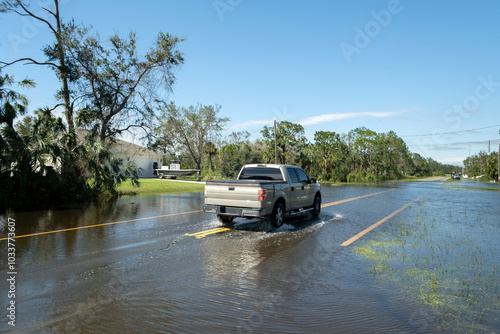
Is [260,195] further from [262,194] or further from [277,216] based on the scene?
[277,216]

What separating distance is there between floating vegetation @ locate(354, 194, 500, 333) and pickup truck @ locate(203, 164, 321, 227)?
106 inches

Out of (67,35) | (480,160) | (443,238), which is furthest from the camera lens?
(480,160)

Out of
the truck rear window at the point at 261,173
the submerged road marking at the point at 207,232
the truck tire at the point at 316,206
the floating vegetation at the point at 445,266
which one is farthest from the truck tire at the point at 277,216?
the truck tire at the point at 316,206

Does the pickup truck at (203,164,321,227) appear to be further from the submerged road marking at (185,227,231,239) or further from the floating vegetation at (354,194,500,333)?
the floating vegetation at (354,194,500,333)

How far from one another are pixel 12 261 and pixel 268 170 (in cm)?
730

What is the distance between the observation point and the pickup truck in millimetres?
9305

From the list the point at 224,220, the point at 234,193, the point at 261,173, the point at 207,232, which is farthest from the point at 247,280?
the point at 261,173

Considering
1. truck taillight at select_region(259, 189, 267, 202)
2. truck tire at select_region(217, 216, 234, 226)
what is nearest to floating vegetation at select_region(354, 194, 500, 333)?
truck taillight at select_region(259, 189, 267, 202)

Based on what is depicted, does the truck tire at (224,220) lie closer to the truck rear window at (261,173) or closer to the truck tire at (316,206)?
the truck rear window at (261,173)

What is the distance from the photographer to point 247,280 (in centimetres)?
545

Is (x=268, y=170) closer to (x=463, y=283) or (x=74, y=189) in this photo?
(x=463, y=283)

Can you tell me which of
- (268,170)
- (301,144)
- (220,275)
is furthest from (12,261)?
(301,144)

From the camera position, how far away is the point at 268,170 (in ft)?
37.2

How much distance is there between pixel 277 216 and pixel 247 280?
15.6ft
